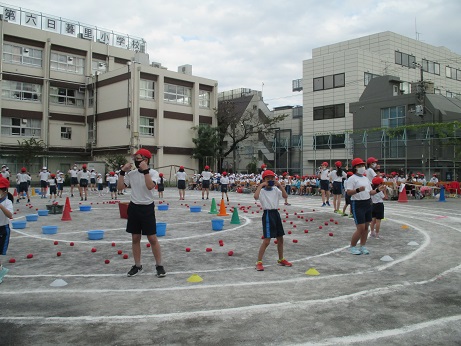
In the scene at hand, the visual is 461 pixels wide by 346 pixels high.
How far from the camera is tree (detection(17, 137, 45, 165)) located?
4034cm

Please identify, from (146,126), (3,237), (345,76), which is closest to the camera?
(3,237)

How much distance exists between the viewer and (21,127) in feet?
143

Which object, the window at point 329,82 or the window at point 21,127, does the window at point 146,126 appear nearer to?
the window at point 21,127

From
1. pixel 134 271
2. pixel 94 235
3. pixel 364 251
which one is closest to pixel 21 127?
pixel 94 235

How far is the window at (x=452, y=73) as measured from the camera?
5747 cm

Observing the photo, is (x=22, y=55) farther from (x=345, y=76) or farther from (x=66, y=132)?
(x=345, y=76)

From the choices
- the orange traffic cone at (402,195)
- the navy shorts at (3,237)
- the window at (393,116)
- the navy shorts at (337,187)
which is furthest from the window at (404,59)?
the navy shorts at (3,237)

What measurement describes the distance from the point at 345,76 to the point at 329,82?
2.18 m

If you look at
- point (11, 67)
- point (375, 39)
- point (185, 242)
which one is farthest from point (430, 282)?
point (375, 39)

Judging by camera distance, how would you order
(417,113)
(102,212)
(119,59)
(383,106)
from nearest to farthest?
(102,212), (417,113), (383,106), (119,59)

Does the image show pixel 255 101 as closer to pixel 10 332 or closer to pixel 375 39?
pixel 375 39

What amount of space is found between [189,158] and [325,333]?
43215mm

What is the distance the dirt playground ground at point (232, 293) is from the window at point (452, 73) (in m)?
54.7

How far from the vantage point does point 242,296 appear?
5.89 m
